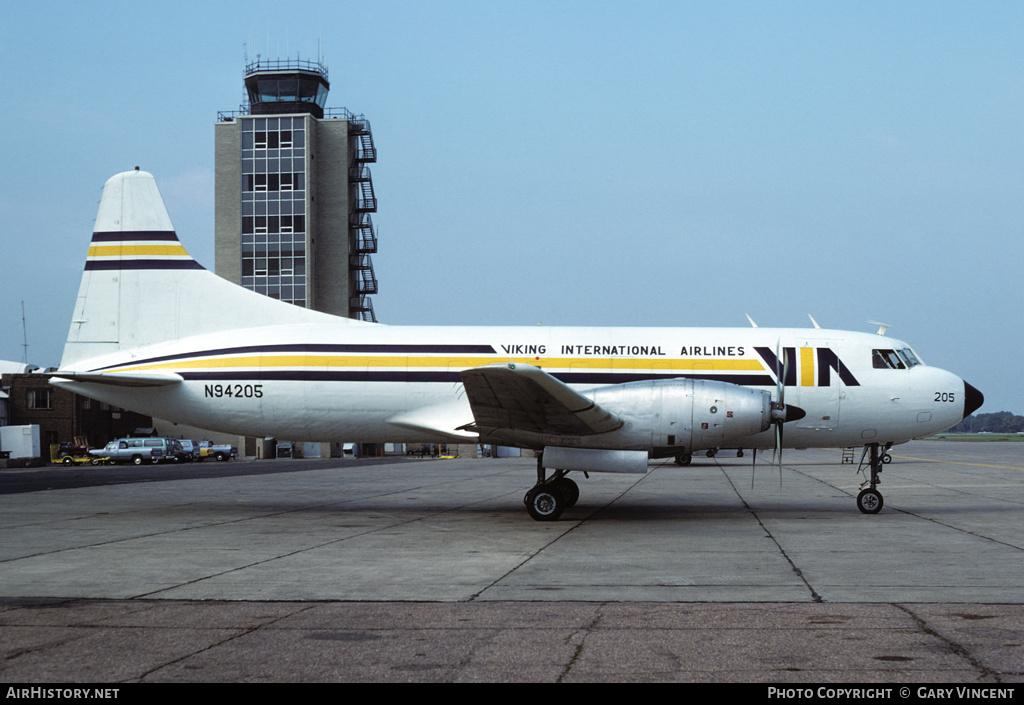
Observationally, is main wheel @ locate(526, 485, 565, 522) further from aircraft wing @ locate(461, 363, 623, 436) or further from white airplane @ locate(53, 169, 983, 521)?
aircraft wing @ locate(461, 363, 623, 436)

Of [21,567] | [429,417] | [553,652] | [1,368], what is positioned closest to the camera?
[553,652]

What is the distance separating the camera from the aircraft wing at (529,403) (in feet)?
49.1

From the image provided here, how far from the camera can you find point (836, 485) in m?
28.5

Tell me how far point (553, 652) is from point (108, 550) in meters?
9.03

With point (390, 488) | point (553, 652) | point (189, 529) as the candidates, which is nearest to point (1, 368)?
point (390, 488)

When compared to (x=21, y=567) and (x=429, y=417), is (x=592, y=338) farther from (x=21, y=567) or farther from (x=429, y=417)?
(x=21, y=567)

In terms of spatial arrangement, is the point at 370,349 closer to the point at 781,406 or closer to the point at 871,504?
the point at 781,406

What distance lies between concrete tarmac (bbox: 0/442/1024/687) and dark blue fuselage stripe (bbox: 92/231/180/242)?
6114 mm

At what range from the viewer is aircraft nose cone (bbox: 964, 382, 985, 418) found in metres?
18.9

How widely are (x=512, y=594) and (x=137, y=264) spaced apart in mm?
14058

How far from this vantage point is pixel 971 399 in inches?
748

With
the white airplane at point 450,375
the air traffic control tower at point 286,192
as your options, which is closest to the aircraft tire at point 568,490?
the white airplane at point 450,375

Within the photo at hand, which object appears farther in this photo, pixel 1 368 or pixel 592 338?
pixel 1 368

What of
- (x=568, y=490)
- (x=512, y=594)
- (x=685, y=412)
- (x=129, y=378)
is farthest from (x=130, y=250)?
(x=512, y=594)
